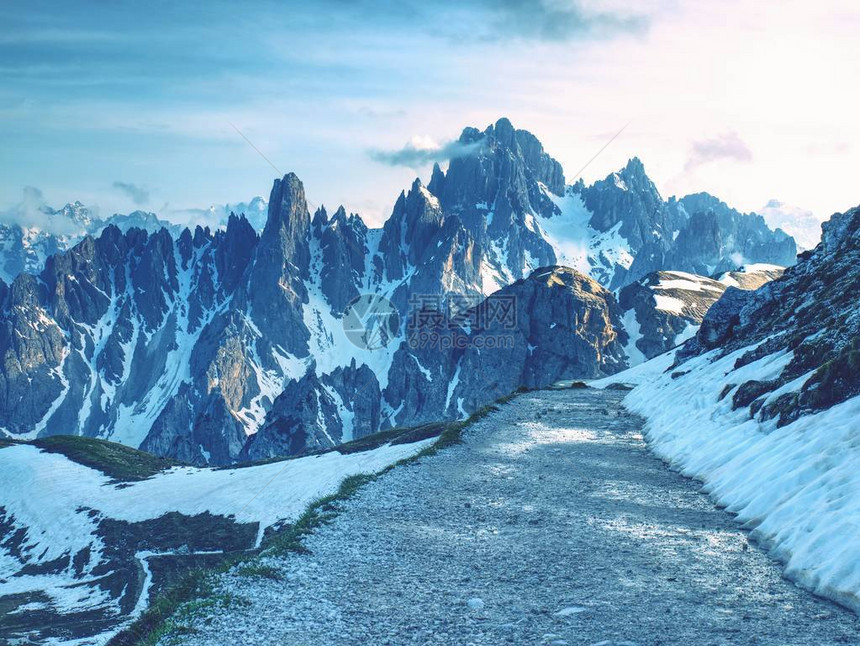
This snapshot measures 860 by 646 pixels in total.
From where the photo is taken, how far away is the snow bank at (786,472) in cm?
1482

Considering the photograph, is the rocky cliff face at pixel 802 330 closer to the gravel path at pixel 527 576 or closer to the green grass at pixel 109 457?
the gravel path at pixel 527 576

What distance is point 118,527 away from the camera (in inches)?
2948

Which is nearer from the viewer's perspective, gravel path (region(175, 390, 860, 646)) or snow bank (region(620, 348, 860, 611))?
gravel path (region(175, 390, 860, 646))

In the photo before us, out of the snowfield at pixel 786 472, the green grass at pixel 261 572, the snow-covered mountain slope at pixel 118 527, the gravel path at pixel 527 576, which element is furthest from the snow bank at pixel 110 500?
the green grass at pixel 261 572

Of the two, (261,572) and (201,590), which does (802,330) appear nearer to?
(261,572)

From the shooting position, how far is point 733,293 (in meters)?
58.8

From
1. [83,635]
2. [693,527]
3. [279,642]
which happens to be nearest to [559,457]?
[693,527]

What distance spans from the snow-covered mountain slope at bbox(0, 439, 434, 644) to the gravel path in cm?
3427

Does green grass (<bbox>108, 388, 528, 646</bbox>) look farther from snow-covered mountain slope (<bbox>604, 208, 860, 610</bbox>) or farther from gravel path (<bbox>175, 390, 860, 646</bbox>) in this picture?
snow-covered mountain slope (<bbox>604, 208, 860, 610</bbox>)

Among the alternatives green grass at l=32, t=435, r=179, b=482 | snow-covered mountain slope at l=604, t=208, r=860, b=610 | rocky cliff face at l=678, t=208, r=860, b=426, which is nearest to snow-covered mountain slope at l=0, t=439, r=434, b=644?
green grass at l=32, t=435, r=179, b=482

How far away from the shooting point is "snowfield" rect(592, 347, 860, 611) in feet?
48.6

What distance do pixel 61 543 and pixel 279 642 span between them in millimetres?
76481

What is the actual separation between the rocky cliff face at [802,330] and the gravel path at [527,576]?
17.8ft

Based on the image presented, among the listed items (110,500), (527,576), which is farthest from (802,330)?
(110,500)
